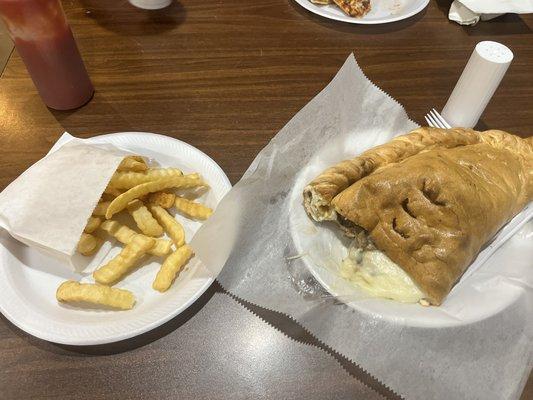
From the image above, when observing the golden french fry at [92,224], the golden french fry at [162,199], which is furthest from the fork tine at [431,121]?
the golden french fry at [92,224]

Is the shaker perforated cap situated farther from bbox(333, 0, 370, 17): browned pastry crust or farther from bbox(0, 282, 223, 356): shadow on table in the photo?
bbox(0, 282, 223, 356): shadow on table

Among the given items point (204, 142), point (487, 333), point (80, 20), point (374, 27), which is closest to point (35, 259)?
point (204, 142)

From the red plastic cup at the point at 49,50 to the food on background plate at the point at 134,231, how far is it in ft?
1.81

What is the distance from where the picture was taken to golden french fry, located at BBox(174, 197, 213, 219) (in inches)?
52.1

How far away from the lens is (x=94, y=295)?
3.60 ft

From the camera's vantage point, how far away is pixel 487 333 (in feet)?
3.69

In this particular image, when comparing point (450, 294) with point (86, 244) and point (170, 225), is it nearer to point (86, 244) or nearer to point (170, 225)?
point (170, 225)

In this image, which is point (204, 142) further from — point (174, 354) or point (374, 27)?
point (374, 27)


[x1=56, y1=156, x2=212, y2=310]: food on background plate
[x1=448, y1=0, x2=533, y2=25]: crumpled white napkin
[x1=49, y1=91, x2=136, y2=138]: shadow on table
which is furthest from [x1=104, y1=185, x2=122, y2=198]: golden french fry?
[x1=448, y1=0, x2=533, y2=25]: crumpled white napkin

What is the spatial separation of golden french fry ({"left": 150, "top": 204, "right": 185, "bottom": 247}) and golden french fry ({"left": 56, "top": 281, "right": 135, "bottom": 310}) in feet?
0.68

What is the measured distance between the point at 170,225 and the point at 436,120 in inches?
44.4

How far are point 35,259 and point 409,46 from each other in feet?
6.38

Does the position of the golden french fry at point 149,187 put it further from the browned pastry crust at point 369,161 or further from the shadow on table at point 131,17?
the shadow on table at point 131,17

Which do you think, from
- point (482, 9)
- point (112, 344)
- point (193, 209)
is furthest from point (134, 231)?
point (482, 9)
